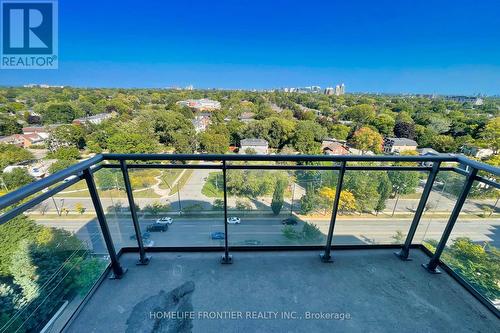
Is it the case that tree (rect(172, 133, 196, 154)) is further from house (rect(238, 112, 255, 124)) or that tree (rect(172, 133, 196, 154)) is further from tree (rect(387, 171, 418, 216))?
tree (rect(387, 171, 418, 216))

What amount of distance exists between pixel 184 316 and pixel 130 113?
48729mm

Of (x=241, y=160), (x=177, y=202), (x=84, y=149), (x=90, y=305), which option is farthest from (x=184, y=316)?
(x=84, y=149)

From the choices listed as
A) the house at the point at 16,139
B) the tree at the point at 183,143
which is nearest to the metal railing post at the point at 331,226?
the tree at the point at 183,143

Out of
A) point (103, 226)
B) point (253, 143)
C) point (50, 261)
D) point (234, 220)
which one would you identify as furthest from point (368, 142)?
point (50, 261)

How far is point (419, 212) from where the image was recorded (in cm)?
185

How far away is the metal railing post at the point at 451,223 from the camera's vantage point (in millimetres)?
1519

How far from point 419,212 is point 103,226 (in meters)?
2.70

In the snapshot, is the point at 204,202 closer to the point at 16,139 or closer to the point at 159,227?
the point at 159,227

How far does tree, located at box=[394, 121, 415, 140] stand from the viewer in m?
32.8

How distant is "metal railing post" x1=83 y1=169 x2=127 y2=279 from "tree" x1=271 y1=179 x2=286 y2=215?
4.52 ft

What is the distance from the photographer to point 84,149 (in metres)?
28.8

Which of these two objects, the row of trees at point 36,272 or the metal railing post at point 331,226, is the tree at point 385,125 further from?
the row of trees at point 36,272

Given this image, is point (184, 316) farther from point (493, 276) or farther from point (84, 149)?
point (84, 149)

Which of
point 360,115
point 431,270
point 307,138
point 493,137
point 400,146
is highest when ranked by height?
point 360,115
